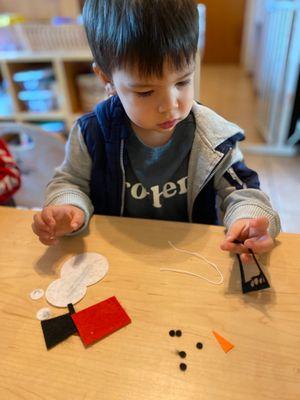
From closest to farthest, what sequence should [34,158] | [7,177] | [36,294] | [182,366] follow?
[182,366] → [36,294] → [7,177] → [34,158]

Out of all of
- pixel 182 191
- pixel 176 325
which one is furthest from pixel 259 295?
pixel 182 191

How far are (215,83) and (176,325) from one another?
3.33 m

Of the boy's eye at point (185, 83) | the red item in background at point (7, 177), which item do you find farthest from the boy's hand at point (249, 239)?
the red item in background at point (7, 177)

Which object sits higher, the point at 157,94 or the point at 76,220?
the point at 157,94

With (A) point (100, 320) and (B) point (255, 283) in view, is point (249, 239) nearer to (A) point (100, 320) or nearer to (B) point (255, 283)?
(B) point (255, 283)

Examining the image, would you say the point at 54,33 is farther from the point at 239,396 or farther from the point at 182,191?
the point at 239,396

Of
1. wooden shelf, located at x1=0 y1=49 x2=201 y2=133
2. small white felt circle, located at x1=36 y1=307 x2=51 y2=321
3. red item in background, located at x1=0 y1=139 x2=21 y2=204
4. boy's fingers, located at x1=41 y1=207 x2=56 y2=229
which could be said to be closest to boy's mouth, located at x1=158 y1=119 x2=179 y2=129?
boy's fingers, located at x1=41 y1=207 x2=56 y2=229

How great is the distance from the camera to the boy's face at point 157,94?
528mm

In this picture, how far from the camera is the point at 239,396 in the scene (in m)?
0.39

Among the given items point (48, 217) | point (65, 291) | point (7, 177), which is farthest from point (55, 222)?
point (7, 177)

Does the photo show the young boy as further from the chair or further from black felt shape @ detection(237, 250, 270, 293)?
the chair

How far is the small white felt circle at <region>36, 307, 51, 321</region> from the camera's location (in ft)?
1.61

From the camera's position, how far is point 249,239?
54cm

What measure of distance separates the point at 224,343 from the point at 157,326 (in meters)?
0.09
